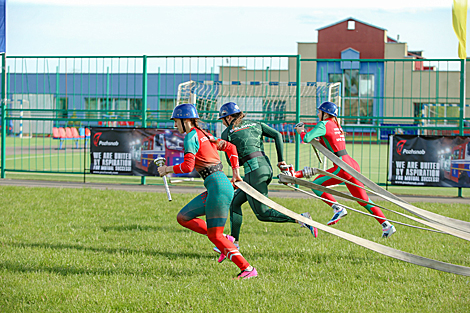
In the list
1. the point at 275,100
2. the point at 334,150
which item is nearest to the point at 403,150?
the point at 334,150

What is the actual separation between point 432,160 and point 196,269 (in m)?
8.22

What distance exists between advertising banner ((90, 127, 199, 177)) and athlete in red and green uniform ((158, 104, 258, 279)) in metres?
7.24

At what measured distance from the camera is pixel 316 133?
7.56m

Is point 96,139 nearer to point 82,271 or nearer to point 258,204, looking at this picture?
point 258,204

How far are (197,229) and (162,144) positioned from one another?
720cm

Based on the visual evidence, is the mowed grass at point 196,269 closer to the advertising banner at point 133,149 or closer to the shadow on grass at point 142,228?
the shadow on grass at point 142,228

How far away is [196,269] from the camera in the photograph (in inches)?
→ 228

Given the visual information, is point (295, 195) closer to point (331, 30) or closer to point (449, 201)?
point (449, 201)

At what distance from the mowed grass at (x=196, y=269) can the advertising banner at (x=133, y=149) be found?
3898 mm

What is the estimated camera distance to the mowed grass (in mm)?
4633

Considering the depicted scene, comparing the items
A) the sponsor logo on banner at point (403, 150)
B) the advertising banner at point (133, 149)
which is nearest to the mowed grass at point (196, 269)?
the sponsor logo on banner at point (403, 150)

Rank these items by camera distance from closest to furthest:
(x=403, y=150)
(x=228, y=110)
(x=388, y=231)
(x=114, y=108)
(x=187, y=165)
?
(x=187, y=165) → (x=228, y=110) → (x=388, y=231) → (x=403, y=150) → (x=114, y=108)

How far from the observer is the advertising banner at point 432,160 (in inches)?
469

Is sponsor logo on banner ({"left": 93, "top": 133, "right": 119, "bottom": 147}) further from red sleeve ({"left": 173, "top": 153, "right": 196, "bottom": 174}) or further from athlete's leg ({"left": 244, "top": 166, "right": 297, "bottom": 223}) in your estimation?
red sleeve ({"left": 173, "top": 153, "right": 196, "bottom": 174})
